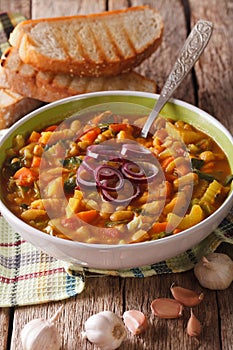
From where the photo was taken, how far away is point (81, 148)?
3508 mm

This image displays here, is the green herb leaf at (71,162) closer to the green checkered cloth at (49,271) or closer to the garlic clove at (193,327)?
the green checkered cloth at (49,271)

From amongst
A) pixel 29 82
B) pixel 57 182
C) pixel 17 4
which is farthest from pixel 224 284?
pixel 17 4

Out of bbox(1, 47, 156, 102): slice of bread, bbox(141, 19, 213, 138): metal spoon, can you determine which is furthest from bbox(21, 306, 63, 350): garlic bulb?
bbox(1, 47, 156, 102): slice of bread

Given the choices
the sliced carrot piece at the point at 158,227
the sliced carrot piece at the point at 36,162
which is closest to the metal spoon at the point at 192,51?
the sliced carrot piece at the point at 36,162

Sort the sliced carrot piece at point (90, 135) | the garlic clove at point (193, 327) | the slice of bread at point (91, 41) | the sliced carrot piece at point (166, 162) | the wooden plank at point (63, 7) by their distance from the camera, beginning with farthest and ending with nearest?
1. the wooden plank at point (63, 7)
2. the slice of bread at point (91, 41)
3. the sliced carrot piece at point (90, 135)
4. the sliced carrot piece at point (166, 162)
5. the garlic clove at point (193, 327)

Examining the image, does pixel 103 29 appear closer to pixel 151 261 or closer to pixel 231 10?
pixel 231 10

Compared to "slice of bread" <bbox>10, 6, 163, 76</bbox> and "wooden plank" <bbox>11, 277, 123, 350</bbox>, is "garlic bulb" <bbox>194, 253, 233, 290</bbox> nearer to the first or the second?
"wooden plank" <bbox>11, 277, 123, 350</bbox>

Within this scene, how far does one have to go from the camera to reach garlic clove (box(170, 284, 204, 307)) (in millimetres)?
3053

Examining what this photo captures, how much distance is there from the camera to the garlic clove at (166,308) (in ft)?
9.81

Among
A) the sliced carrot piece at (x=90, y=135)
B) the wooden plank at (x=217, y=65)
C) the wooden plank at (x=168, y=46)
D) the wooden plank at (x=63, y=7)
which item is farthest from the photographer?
the wooden plank at (x=63, y=7)

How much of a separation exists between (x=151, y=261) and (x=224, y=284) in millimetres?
404

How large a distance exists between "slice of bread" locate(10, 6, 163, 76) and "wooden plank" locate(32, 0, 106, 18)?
77 cm

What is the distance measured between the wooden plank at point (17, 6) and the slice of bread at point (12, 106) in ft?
4.07

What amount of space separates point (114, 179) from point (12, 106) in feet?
4.53
